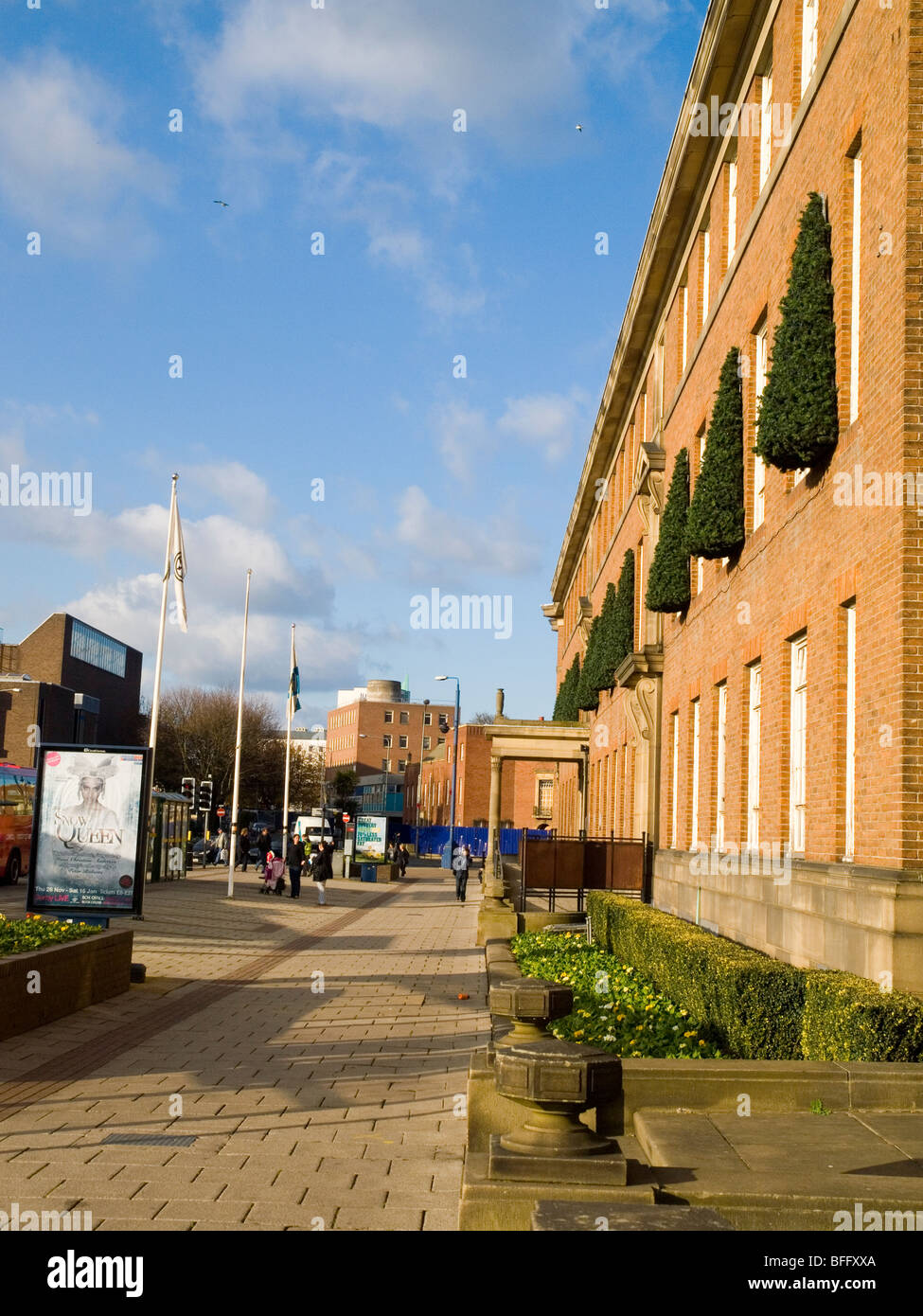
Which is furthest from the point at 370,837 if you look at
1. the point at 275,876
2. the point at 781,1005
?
the point at 781,1005

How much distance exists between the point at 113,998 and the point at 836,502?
9.45 m

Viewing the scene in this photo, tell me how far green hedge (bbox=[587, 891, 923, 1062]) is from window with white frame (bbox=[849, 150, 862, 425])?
15.4ft

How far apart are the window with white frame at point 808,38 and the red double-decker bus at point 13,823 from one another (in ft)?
94.7

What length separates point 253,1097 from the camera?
32.3ft

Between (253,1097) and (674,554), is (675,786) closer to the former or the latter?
(674,554)

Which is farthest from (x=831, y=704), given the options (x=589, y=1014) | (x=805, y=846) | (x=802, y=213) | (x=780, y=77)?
(x=780, y=77)

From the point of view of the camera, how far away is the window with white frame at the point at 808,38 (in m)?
13.7

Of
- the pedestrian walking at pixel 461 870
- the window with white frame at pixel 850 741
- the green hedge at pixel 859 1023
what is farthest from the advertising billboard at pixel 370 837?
the green hedge at pixel 859 1023

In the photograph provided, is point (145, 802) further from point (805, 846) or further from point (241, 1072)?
point (805, 846)

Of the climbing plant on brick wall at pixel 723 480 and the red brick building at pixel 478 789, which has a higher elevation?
the climbing plant on brick wall at pixel 723 480

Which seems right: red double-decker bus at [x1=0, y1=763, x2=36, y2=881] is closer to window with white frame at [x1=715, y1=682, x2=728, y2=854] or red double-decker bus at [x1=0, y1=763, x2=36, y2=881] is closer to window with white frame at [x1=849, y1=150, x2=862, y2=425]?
window with white frame at [x1=715, y1=682, x2=728, y2=854]

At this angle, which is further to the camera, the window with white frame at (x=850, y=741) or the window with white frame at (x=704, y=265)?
the window with white frame at (x=704, y=265)

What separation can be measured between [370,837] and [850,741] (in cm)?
4478

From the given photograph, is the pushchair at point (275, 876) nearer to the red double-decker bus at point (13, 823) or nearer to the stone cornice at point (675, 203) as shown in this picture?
the red double-decker bus at point (13, 823)
